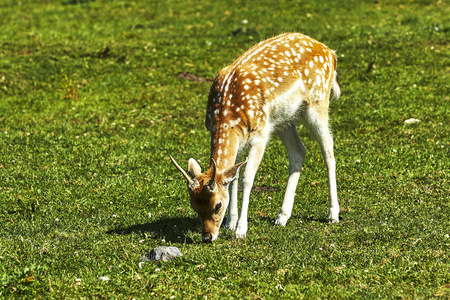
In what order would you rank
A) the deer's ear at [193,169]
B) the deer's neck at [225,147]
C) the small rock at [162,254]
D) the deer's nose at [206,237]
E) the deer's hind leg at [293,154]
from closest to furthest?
1. the small rock at [162,254]
2. the deer's nose at [206,237]
3. the deer's ear at [193,169]
4. the deer's neck at [225,147]
5. the deer's hind leg at [293,154]

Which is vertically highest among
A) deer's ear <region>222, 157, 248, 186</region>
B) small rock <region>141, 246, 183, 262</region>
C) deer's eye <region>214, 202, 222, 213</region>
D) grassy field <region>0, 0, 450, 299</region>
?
deer's ear <region>222, 157, 248, 186</region>

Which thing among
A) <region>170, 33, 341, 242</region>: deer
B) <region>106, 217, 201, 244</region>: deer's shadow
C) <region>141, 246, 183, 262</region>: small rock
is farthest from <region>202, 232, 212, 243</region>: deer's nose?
<region>141, 246, 183, 262</region>: small rock

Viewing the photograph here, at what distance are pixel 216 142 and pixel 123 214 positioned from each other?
218cm

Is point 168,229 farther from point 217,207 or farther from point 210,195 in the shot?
point 210,195

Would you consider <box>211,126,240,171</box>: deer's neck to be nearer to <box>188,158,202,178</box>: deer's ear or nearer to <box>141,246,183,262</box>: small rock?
<box>188,158,202,178</box>: deer's ear

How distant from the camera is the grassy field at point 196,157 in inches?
262

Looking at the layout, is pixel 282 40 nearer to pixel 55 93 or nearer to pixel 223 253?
pixel 223 253

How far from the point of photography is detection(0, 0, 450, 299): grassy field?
6.66 m

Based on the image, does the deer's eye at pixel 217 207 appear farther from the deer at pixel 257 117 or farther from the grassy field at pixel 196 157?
the grassy field at pixel 196 157

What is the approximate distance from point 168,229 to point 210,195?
51.5 inches

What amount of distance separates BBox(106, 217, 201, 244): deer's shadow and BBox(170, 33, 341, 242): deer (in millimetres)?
533

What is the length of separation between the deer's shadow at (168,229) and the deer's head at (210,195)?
427 mm

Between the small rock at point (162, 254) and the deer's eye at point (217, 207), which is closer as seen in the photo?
the small rock at point (162, 254)

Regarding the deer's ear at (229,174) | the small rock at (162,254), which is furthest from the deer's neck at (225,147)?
the small rock at (162,254)
